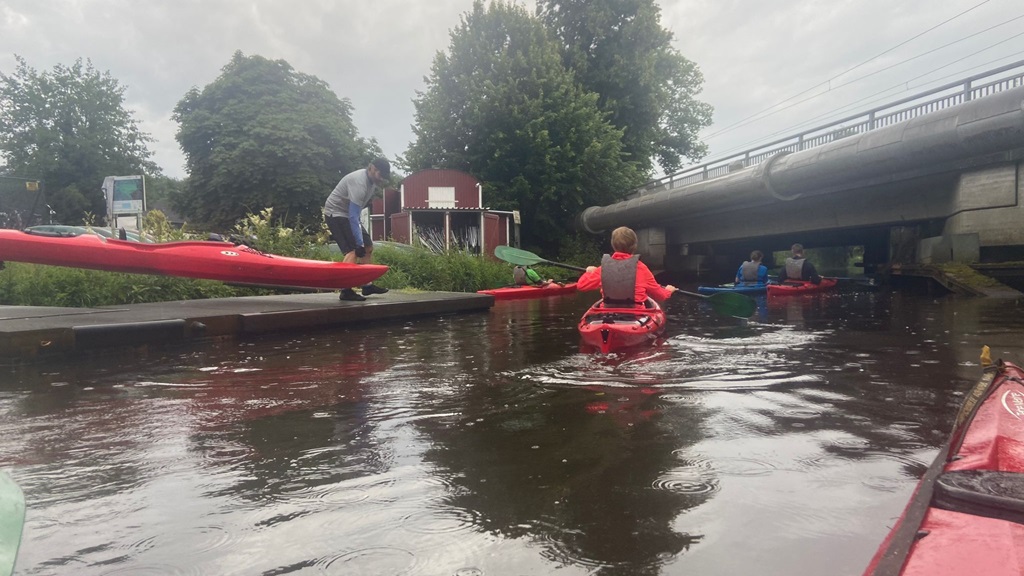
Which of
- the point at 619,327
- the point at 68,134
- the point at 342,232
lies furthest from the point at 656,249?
the point at 68,134

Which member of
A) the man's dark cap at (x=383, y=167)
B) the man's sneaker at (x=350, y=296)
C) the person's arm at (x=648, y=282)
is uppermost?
the man's dark cap at (x=383, y=167)

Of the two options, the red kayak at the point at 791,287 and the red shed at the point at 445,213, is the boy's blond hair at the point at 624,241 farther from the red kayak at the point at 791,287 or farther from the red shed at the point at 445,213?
the red shed at the point at 445,213

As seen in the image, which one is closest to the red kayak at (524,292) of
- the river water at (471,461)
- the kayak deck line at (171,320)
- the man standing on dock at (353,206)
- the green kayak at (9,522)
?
the kayak deck line at (171,320)

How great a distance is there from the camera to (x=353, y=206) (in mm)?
9711

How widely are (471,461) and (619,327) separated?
12.7 ft

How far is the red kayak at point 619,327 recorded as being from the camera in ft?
20.9

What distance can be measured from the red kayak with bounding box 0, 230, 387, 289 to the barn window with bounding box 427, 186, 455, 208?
2061 cm

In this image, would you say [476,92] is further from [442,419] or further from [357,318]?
[442,419]

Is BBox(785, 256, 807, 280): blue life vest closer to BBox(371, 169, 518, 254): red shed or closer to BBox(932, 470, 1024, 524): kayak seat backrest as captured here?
BBox(371, 169, 518, 254): red shed

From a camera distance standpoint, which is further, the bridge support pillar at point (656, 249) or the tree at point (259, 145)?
the tree at point (259, 145)

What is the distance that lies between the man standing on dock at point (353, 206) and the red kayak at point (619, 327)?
434cm

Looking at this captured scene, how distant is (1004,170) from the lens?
14.3 meters

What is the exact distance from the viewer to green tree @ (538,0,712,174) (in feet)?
118

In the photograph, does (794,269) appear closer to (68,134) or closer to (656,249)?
(656,249)
